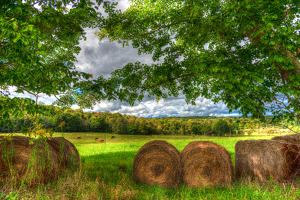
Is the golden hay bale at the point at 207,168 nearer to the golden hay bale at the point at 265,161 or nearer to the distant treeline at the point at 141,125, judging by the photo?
the golden hay bale at the point at 265,161

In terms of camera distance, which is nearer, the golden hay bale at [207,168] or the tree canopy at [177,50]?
the tree canopy at [177,50]

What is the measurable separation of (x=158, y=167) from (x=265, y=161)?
4473 mm

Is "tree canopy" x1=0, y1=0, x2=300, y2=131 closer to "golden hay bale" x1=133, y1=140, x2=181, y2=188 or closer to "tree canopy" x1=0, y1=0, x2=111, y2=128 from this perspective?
"tree canopy" x1=0, y1=0, x2=111, y2=128

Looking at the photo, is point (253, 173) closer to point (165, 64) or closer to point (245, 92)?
point (245, 92)

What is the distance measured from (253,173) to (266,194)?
1.94m

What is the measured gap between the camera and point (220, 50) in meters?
8.02

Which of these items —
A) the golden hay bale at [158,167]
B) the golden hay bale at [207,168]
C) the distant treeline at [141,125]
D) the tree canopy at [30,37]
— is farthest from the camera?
the distant treeline at [141,125]

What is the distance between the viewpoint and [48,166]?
5.37 metres

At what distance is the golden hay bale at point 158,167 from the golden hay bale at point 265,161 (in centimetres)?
291

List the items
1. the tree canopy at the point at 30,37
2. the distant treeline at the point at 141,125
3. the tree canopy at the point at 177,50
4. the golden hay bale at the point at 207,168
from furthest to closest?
the distant treeline at the point at 141,125
the golden hay bale at the point at 207,168
the tree canopy at the point at 177,50
the tree canopy at the point at 30,37

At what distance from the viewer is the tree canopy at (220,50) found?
614 centimetres

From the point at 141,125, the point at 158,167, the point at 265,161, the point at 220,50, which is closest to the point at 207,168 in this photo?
the point at 158,167

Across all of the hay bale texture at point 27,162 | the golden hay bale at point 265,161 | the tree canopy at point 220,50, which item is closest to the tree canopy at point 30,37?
the hay bale texture at point 27,162

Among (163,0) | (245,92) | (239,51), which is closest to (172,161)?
(245,92)
